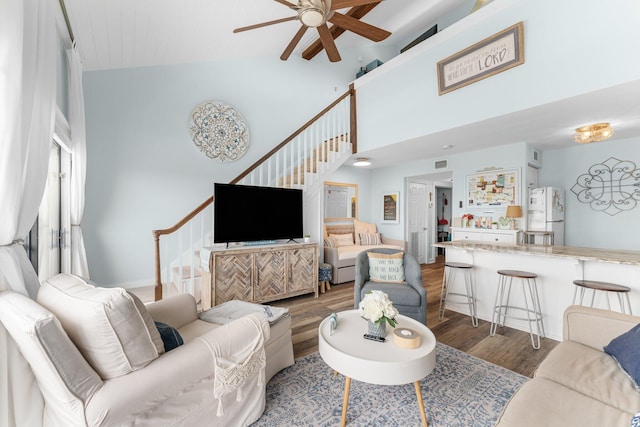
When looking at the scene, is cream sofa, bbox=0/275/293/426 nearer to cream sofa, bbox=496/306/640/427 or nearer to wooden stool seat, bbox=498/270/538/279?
cream sofa, bbox=496/306/640/427

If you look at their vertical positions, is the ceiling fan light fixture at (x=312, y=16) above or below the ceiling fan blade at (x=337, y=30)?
below

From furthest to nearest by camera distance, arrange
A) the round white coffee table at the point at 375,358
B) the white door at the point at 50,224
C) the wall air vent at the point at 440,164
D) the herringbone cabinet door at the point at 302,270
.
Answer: the wall air vent at the point at 440,164
the herringbone cabinet door at the point at 302,270
the white door at the point at 50,224
the round white coffee table at the point at 375,358

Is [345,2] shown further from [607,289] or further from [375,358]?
[607,289]

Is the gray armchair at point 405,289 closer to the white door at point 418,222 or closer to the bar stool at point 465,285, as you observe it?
the bar stool at point 465,285

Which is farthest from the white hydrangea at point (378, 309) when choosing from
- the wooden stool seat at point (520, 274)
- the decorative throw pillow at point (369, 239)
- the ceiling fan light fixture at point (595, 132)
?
the decorative throw pillow at point (369, 239)

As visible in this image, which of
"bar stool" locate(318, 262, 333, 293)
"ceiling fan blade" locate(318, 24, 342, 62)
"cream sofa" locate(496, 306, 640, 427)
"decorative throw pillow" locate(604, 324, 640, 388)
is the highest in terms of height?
"ceiling fan blade" locate(318, 24, 342, 62)

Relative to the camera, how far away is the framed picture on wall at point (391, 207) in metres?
6.27

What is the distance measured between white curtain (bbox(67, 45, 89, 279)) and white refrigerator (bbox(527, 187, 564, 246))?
6182 mm

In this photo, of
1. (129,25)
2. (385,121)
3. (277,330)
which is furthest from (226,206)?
(385,121)

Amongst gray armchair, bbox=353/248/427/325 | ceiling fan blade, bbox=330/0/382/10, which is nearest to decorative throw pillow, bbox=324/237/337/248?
gray armchair, bbox=353/248/427/325

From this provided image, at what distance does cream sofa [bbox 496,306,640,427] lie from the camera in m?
1.14

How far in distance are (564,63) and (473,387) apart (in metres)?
3.01

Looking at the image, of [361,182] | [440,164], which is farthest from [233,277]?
[440,164]

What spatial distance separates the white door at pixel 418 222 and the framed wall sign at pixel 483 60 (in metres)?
3.06
